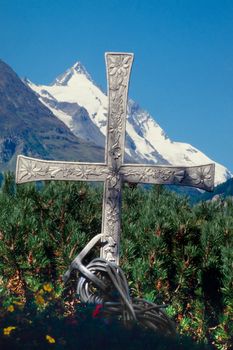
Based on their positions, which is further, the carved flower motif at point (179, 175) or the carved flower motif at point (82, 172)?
the carved flower motif at point (82, 172)

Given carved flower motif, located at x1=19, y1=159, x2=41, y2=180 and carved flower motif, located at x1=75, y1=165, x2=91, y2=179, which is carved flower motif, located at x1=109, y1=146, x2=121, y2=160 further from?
carved flower motif, located at x1=19, y1=159, x2=41, y2=180

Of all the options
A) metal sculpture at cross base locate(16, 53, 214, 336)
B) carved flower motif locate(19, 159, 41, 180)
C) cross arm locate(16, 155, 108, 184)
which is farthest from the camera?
carved flower motif locate(19, 159, 41, 180)

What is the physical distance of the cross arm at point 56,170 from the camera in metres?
10.0

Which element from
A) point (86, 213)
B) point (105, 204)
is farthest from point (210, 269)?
point (86, 213)

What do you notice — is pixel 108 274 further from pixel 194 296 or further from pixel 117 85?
pixel 117 85

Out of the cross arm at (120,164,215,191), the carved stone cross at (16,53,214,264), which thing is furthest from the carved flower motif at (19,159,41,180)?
the cross arm at (120,164,215,191)

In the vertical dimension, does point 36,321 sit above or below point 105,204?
below

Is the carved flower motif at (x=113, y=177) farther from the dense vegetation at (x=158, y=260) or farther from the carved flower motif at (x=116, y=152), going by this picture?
the dense vegetation at (x=158, y=260)

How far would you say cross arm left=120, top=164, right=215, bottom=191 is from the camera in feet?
32.6

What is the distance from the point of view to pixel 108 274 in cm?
696

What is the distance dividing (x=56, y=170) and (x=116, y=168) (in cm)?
86

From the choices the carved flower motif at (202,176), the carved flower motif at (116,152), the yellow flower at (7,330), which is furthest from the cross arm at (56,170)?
the yellow flower at (7,330)

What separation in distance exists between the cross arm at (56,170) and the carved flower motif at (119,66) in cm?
133

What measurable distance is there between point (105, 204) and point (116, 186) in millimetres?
305
